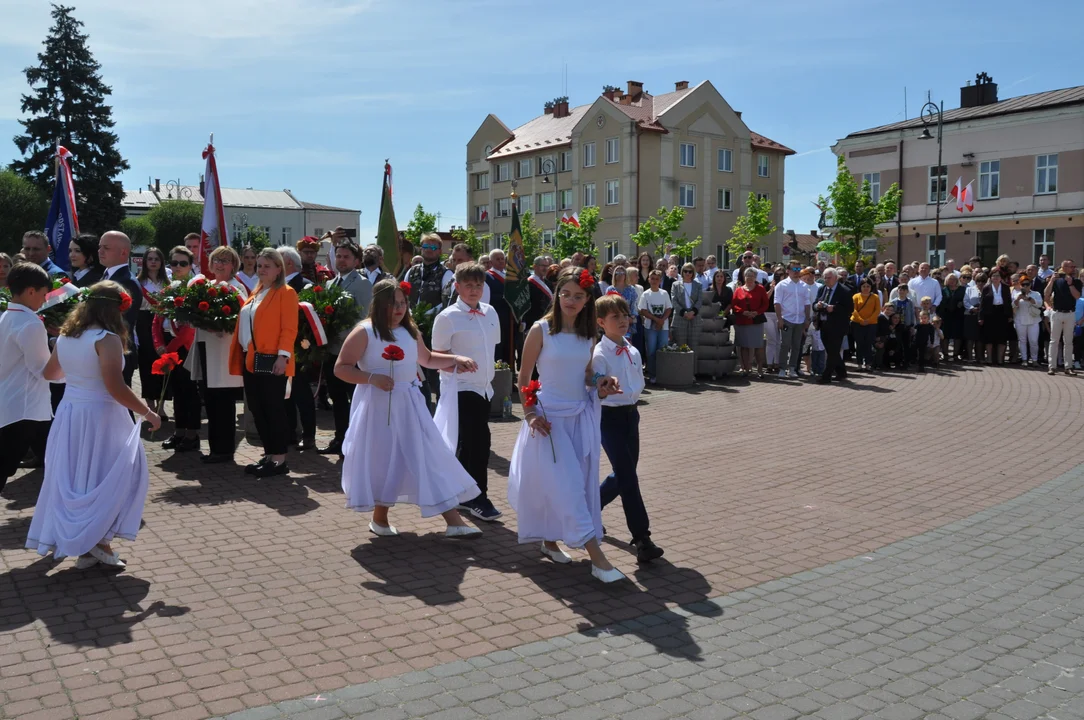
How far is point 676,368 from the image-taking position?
53.1 feet

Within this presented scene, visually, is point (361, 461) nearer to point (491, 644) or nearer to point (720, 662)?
point (491, 644)

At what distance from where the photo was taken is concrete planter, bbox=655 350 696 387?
16125 mm

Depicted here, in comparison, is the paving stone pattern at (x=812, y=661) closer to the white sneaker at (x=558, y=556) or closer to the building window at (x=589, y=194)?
the white sneaker at (x=558, y=556)

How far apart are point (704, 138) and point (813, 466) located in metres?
63.5

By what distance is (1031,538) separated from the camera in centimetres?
714

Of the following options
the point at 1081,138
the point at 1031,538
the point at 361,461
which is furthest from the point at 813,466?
the point at 1081,138

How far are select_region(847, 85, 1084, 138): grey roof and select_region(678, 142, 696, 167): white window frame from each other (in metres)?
15.7

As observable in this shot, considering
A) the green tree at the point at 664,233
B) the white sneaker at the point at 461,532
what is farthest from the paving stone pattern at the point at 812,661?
the green tree at the point at 664,233

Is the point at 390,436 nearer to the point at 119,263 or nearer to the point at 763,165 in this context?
the point at 119,263

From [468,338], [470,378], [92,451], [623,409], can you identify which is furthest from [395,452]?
[92,451]

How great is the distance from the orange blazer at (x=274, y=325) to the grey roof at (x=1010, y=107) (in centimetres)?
4827

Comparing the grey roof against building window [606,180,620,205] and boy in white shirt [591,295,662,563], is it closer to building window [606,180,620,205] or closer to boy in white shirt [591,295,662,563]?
building window [606,180,620,205]

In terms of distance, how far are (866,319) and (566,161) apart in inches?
2232

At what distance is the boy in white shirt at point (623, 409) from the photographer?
627 centimetres
